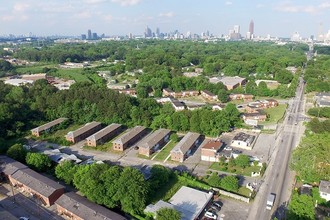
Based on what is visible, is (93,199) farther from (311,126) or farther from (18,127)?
(311,126)

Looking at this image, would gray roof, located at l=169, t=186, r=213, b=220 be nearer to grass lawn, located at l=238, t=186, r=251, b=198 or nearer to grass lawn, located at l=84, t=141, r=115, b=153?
grass lawn, located at l=238, t=186, r=251, b=198

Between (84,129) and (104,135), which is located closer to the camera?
(104,135)

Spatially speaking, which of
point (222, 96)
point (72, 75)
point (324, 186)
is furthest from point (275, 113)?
point (72, 75)

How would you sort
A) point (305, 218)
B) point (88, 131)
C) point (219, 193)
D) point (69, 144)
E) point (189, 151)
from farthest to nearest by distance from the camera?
1. point (88, 131)
2. point (69, 144)
3. point (189, 151)
4. point (219, 193)
5. point (305, 218)

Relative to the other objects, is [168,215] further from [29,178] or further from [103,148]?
[103,148]

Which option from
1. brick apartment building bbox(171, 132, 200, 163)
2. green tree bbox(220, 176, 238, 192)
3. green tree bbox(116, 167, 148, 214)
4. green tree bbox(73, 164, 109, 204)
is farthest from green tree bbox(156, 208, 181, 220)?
brick apartment building bbox(171, 132, 200, 163)

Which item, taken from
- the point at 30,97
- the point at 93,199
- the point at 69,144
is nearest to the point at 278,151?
the point at 93,199

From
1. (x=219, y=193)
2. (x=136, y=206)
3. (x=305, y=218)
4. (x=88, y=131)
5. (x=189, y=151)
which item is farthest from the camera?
(x=88, y=131)
